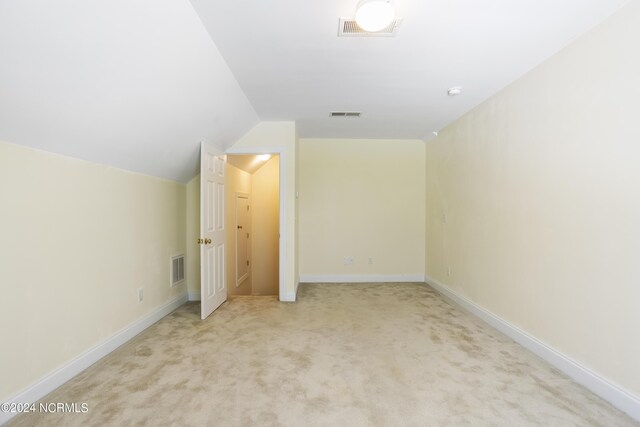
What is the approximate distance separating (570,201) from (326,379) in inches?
87.5

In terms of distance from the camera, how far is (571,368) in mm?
2201

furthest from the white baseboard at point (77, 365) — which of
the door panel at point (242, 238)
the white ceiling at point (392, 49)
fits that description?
the white ceiling at point (392, 49)

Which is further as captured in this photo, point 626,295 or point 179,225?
point 179,225

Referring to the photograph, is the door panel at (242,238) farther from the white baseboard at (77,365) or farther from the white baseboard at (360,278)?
the white baseboard at (77,365)

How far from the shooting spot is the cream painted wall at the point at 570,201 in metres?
1.85

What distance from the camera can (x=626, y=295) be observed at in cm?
184

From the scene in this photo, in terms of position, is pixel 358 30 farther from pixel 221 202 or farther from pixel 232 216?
pixel 232 216

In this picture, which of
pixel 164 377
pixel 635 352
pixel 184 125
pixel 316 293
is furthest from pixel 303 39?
pixel 316 293

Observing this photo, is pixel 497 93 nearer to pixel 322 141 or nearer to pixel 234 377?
pixel 322 141

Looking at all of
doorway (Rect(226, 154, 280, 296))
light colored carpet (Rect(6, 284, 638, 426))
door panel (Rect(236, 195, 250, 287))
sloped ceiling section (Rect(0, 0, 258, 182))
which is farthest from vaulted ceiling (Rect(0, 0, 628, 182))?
doorway (Rect(226, 154, 280, 296))

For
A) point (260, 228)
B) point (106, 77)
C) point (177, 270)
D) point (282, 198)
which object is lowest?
point (177, 270)

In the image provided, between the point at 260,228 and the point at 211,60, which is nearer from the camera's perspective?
the point at 211,60

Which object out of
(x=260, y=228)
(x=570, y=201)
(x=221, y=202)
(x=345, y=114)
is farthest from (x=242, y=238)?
(x=570, y=201)

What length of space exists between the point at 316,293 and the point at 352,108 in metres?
2.61
